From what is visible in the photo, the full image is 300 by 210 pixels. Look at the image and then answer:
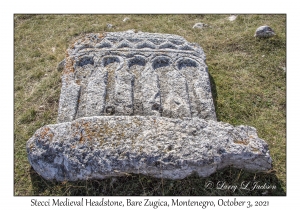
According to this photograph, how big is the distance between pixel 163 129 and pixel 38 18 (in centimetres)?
673

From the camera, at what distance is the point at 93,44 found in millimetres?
4914

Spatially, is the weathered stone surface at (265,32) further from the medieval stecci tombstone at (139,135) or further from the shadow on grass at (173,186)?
the shadow on grass at (173,186)

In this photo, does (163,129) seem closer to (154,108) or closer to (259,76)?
(154,108)

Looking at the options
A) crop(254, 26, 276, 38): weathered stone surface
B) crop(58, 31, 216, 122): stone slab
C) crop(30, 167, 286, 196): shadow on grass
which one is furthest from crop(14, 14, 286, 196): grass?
crop(58, 31, 216, 122): stone slab

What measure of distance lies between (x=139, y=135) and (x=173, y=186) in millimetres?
742

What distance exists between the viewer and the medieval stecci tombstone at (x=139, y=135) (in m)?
2.94

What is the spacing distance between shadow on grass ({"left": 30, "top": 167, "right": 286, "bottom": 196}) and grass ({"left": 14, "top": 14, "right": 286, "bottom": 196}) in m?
0.01

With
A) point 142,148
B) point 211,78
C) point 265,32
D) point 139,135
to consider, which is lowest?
point 142,148

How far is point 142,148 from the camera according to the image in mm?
2969

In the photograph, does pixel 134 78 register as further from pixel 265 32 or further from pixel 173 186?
pixel 265 32

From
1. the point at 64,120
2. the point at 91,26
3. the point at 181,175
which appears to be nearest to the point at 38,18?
the point at 91,26

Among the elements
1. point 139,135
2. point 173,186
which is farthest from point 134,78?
point 173,186

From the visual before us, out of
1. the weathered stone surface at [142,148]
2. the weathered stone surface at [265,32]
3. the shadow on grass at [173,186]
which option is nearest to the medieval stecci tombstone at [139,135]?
the weathered stone surface at [142,148]

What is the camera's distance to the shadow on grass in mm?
3078
